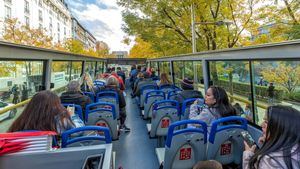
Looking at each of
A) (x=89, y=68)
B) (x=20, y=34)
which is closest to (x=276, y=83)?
(x=89, y=68)

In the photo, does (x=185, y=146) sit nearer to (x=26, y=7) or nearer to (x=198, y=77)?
(x=198, y=77)

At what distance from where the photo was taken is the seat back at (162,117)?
389 cm

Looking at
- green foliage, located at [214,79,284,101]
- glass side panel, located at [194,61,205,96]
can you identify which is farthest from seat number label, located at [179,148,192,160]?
glass side panel, located at [194,61,205,96]

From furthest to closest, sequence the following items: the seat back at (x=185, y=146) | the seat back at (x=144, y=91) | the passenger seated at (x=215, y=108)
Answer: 1. the seat back at (x=144, y=91)
2. the passenger seated at (x=215, y=108)
3. the seat back at (x=185, y=146)

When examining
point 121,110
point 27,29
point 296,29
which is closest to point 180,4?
point 296,29

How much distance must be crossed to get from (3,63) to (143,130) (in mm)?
3604

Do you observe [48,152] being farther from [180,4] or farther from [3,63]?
[180,4]

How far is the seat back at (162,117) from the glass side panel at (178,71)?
5103 mm

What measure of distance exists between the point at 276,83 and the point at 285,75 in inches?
10.7

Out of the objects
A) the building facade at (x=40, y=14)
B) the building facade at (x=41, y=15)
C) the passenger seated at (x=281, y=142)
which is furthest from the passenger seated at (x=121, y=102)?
the building facade at (x=40, y=14)

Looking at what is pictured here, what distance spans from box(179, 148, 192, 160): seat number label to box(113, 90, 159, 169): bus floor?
1115 millimetres

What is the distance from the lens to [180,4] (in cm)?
1158

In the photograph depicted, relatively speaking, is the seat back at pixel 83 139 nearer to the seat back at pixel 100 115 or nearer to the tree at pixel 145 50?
the seat back at pixel 100 115

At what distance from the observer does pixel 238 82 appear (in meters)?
4.35
